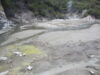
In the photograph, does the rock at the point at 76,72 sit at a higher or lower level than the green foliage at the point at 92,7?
higher

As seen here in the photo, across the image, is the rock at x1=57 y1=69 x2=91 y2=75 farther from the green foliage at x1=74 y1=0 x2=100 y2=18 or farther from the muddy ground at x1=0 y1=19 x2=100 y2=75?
the green foliage at x1=74 y1=0 x2=100 y2=18

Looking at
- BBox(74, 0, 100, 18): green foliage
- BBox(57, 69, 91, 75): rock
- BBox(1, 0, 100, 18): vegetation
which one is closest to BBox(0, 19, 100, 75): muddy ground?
BBox(57, 69, 91, 75): rock

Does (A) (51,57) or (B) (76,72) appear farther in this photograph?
(A) (51,57)

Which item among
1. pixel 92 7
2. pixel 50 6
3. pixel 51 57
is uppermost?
pixel 51 57

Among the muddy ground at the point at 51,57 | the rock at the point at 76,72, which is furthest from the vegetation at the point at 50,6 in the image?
the rock at the point at 76,72

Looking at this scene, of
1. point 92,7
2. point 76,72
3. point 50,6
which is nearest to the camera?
point 76,72

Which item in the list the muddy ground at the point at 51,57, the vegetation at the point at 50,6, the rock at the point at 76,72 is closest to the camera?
the rock at the point at 76,72

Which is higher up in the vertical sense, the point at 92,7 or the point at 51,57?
the point at 51,57

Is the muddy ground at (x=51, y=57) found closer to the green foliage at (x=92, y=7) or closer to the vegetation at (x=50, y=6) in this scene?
the vegetation at (x=50, y=6)

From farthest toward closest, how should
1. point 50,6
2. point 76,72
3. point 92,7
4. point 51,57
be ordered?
1. point 50,6
2. point 92,7
3. point 51,57
4. point 76,72

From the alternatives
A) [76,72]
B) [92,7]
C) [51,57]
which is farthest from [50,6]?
[76,72]

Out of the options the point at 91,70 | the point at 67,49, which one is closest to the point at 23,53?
the point at 67,49

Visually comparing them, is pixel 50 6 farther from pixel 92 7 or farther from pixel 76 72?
pixel 76 72

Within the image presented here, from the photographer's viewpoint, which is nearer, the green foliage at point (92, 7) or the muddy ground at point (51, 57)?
the muddy ground at point (51, 57)
